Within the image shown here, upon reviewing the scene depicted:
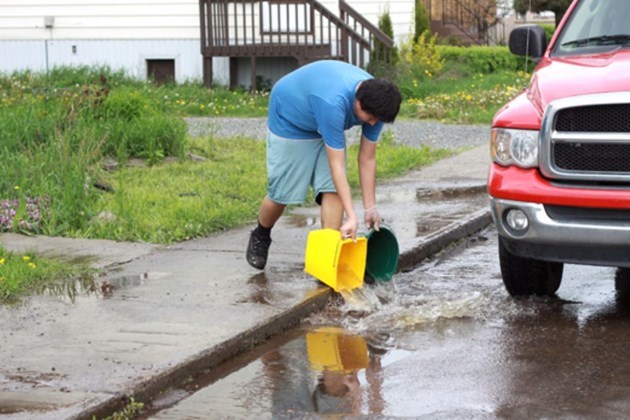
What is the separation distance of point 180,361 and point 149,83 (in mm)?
15036

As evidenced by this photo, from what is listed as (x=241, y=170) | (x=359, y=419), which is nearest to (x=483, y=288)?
(x=359, y=419)

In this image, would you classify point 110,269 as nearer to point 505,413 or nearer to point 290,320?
point 290,320

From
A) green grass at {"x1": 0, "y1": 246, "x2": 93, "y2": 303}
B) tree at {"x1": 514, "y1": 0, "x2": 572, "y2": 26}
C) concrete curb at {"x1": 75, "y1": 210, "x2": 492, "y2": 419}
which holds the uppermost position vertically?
tree at {"x1": 514, "y1": 0, "x2": 572, "y2": 26}

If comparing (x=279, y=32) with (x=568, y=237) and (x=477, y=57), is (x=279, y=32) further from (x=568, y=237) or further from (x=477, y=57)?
(x=568, y=237)

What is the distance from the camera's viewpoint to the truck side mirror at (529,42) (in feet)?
27.7

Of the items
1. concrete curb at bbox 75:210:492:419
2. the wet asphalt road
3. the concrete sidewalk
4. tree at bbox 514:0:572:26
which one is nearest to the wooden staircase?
tree at bbox 514:0:572:26

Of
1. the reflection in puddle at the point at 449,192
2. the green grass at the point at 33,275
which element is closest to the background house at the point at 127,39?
the reflection in puddle at the point at 449,192

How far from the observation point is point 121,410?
5336 millimetres

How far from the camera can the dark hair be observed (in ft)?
22.7

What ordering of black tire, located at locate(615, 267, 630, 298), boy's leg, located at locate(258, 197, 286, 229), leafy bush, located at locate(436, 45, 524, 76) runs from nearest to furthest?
black tire, located at locate(615, 267, 630, 298), boy's leg, located at locate(258, 197, 286, 229), leafy bush, located at locate(436, 45, 524, 76)

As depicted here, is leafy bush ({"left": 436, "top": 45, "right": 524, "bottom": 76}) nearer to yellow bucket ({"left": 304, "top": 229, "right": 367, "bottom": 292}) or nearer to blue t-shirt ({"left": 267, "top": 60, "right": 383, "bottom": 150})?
blue t-shirt ({"left": 267, "top": 60, "right": 383, "bottom": 150})

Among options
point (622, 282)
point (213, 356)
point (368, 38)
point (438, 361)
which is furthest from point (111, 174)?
point (368, 38)

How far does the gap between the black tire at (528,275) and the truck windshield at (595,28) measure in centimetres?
135

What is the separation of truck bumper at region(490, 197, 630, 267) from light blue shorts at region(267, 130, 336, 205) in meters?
1.19
